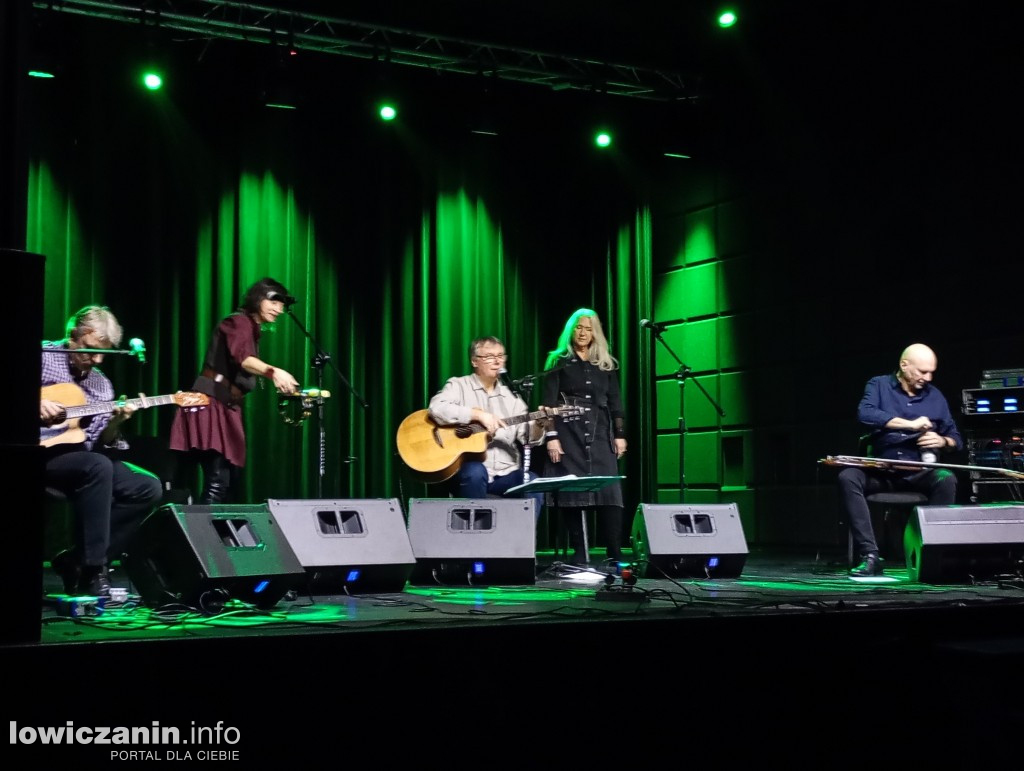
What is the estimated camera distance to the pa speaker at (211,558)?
399 centimetres

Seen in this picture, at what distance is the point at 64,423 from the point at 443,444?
2.41m

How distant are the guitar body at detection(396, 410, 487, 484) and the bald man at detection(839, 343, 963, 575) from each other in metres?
2.25

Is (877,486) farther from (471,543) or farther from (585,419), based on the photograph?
(471,543)

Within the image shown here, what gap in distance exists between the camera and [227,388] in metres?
6.11

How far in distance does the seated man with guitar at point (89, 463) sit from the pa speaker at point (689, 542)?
8.65ft

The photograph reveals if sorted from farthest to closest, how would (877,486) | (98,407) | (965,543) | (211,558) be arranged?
1. (877,486)
2. (965,543)
3. (98,407)
4. (211,558)

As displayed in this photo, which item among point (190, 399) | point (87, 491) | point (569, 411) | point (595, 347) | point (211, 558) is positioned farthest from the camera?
point (595, 347)

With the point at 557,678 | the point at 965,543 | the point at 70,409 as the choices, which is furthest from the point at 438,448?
the point at 557,678

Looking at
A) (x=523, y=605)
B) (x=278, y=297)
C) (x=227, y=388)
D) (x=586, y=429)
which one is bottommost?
(x=523, y=605)

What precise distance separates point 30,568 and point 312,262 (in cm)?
664

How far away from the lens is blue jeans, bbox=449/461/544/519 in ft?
21.2

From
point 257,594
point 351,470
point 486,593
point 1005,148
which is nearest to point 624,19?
point 1005,148

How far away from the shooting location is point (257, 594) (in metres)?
4.19

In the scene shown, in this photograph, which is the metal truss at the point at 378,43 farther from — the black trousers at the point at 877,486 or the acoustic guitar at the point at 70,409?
the black trousers at the point at 877,486
